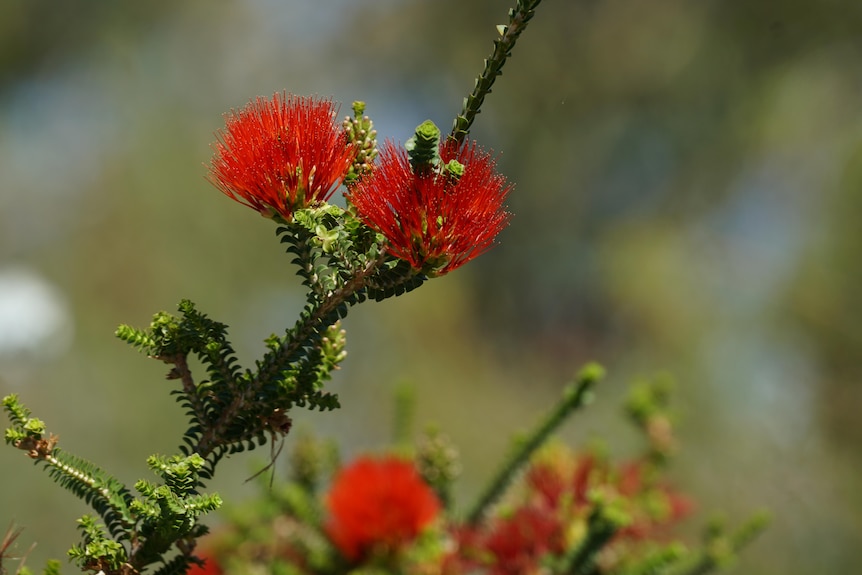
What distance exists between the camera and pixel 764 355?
10.9 ft

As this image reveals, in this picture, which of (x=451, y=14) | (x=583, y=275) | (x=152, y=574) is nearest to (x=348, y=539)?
(x=152, y=574)

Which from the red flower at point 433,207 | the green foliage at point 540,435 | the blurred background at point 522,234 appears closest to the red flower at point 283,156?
the red flower at point 433,207

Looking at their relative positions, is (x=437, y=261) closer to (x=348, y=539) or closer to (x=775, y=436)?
(x=348, y=539)

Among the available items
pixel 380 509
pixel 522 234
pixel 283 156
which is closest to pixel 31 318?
pixel 380 509

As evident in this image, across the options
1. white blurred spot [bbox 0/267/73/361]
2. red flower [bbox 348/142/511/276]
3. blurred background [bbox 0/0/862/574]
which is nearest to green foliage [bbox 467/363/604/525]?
red flower [bbox 348/142/511/276]

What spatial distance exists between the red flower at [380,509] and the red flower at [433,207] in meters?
0.43

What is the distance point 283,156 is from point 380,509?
18.1 inches

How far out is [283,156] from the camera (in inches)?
17.4

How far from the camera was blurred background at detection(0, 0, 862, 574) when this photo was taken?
2.98 m

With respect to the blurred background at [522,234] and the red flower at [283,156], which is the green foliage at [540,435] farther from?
the blurred background at [522,234]

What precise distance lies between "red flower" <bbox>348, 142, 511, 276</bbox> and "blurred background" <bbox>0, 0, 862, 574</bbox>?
181 centimetres

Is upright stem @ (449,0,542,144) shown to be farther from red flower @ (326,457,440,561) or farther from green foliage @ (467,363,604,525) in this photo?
red flower @ (326,457,440,561)

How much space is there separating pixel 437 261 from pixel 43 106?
13.5 ft

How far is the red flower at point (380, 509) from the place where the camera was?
0.81m
